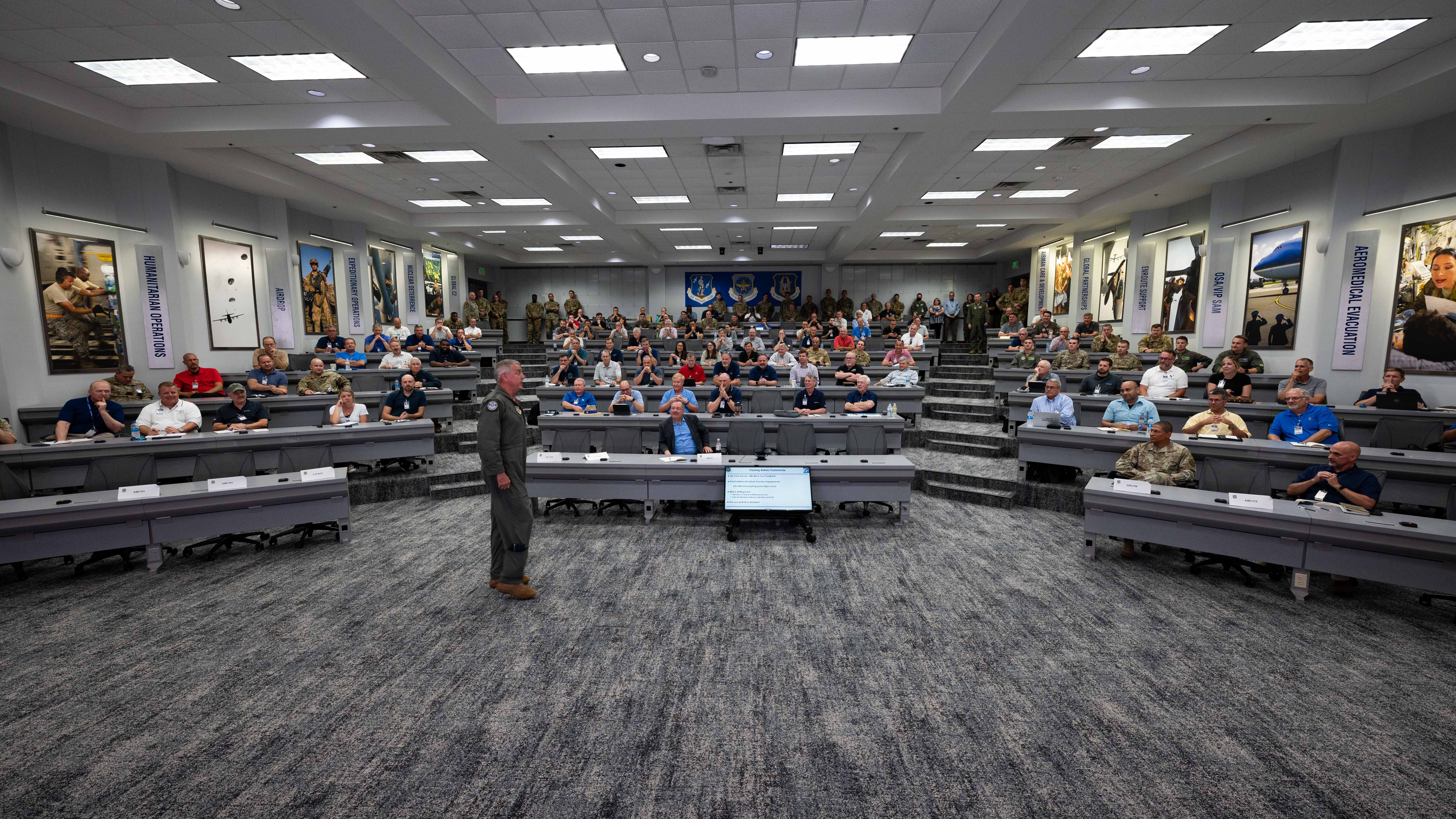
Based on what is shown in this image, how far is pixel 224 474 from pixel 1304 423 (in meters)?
11.1

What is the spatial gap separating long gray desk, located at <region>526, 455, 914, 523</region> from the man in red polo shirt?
5.62 meters

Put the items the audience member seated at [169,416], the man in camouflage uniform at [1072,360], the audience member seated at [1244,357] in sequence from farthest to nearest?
the man in camouflage uniform at [1072,360]
the audience member seated at [1244,357]
the audience member seated at [169,416]

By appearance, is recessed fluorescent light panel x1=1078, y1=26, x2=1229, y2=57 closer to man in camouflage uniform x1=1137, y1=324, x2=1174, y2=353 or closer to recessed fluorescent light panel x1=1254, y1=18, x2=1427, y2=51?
recessed fluorescent light panel x1=1254, y1=18, x2=1427, y2=51

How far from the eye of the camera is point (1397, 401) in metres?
6.75

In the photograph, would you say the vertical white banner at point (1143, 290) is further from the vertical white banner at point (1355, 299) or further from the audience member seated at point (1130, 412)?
the audience member seated at point (1130, 412)

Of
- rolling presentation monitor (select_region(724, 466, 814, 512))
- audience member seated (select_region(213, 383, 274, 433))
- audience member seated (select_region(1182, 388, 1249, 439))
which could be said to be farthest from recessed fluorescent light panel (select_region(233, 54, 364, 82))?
audience member seated (select_region(1182, 388, 1249, 439))

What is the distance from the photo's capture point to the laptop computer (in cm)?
669

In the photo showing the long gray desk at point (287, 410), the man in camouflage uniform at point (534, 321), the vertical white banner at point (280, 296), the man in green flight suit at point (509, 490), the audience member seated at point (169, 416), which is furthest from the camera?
the man in camouflage uniform at point (534, 321)

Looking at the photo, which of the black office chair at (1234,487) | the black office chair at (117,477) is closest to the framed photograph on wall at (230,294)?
the black office chair at (117,477)

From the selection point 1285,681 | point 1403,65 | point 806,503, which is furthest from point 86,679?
point 1403,65

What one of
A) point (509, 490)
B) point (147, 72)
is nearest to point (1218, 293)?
point (509, 490)

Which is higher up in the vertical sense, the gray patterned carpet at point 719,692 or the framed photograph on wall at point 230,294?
the framed photograph on wall at point 230,294

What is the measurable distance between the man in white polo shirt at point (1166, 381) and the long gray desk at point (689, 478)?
4.67 meters

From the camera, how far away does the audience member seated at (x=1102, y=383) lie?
8047 millimetres
